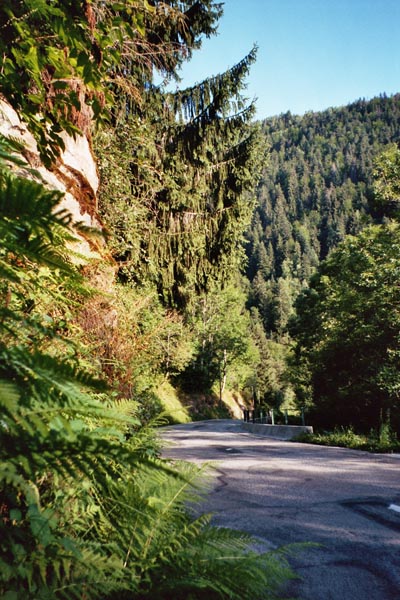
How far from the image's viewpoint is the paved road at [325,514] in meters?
2.64

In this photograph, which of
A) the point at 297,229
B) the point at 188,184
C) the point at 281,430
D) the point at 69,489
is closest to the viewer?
the point at 69,489

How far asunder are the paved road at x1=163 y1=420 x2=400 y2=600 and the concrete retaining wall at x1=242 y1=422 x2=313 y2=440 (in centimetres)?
748

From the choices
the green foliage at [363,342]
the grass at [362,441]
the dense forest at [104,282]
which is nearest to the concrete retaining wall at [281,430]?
the grass at [362,441]

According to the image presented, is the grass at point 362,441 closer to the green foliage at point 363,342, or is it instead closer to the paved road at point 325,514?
the paved road at point 325,514

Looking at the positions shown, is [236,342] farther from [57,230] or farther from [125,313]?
[57,230]

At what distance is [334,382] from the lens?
66.5 ft

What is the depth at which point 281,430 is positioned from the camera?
17.3 metres

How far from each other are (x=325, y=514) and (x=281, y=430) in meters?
13.8

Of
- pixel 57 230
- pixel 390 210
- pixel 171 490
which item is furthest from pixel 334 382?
pixel 57 230

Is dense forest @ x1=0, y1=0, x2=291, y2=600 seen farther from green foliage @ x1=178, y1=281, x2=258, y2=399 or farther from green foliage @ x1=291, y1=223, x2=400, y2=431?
green foliage @ x1=178, y1=281, x2=258, y2=399

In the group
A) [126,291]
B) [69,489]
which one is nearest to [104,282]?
[126,291]

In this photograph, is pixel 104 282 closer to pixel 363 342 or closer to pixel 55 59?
pixel 55 59

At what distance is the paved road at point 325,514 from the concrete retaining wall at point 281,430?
748 centimetres

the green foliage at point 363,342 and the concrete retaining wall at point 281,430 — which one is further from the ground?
the green foliage at point 363,342
